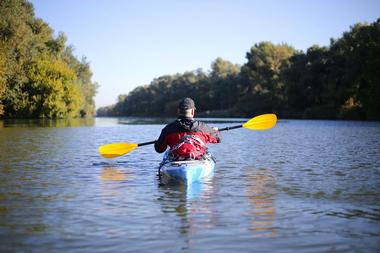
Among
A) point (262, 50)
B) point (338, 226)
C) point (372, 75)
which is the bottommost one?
point (338, 226)

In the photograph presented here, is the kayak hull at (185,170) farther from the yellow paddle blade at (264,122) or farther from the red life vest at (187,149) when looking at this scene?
the yellow paddle blade at (264,122)

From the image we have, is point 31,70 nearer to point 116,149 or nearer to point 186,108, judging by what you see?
point 116,149

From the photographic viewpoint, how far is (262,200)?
762cm

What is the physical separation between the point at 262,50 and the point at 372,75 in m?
41.8

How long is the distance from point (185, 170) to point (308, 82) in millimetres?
64425

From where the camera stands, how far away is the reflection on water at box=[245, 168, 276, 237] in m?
5.81

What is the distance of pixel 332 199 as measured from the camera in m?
7.72

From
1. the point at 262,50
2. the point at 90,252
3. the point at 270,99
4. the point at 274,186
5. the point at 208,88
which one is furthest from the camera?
the point at 208,88

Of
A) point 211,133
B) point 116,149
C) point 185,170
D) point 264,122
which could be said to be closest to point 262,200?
point 185,170

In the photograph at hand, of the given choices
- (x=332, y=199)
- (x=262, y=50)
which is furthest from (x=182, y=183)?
(x=262, y=50)

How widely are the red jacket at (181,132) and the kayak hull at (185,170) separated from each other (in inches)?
26.0

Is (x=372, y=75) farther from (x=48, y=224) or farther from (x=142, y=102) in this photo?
(x=142, y=102)

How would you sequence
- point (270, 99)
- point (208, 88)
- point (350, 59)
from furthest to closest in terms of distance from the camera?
point (208, 88) → point (270, 99) → point (350, 59)

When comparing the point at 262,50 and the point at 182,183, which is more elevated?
the point at 262,50
